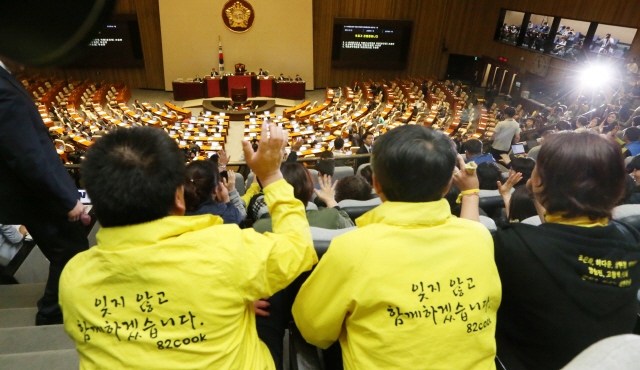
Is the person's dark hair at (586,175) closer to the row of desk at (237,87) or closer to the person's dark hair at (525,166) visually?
the person's dark hair at (525,166)

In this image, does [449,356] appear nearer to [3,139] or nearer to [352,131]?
[3,139]

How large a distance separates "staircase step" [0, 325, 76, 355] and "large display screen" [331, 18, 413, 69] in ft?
50.7

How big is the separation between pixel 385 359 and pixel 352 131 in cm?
912

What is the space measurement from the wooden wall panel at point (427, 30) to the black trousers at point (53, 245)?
15.2 metres

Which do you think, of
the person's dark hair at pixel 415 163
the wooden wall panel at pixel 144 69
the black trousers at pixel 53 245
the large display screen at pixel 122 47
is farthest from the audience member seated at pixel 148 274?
the wooden wall panel at pixel 144 69

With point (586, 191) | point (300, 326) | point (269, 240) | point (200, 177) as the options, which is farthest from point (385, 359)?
point (200, 177)

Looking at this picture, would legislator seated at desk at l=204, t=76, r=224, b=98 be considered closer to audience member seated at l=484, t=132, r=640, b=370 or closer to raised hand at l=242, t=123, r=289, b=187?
raised hand at l=242, t=123, r=289, b=187

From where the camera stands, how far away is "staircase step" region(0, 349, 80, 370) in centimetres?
148

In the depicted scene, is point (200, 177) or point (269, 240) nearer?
point (269, 240)

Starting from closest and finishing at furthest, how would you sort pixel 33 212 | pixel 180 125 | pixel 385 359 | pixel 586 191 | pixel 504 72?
pixel 385 359
pixel 586 191
pixel 33 212
pixel 180 125
pixel 504 72

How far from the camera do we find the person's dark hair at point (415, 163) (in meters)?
1.02

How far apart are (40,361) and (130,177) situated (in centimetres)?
114

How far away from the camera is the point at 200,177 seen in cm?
199

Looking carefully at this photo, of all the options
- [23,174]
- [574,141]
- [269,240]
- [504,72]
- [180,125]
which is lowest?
[180,125]
